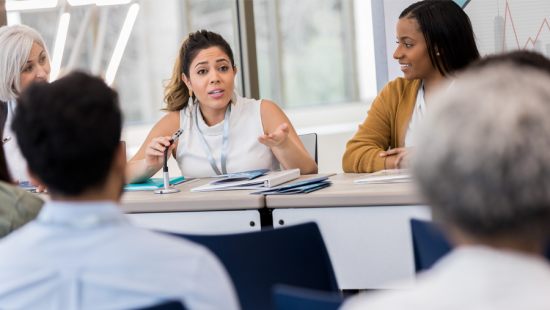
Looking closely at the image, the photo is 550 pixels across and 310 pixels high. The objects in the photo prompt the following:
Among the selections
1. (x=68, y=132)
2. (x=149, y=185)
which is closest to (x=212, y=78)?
(x=149, y=185)

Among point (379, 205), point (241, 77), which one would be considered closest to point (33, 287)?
point (379, 205)

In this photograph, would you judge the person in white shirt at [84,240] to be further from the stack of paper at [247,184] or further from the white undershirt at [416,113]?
the white undershirt at [416,113]

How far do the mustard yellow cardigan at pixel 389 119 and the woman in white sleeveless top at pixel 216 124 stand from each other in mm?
286

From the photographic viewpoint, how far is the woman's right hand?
2170 mm

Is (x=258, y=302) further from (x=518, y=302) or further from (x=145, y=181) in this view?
(x=145, y=181)

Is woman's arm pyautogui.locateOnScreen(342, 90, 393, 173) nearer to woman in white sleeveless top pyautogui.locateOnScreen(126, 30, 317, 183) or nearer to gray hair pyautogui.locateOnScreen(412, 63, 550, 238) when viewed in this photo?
woman in white sleeveless top pyautogui.locateOnScreen(126, 30, 317, 183)

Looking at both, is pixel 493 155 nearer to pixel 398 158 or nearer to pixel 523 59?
pixel 523 59

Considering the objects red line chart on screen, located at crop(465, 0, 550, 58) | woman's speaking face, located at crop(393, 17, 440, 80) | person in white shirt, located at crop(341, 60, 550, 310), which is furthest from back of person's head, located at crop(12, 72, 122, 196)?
red line chart on screen, located at crop(465, 0, 550, 58)

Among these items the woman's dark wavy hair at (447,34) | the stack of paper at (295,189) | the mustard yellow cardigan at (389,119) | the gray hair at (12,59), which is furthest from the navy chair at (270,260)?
the gray hair at (12,59)

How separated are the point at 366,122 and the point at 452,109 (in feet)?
6.98

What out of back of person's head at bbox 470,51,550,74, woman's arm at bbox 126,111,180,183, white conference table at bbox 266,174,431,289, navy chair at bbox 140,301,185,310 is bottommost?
white conference table at bbox 266,174,431,289

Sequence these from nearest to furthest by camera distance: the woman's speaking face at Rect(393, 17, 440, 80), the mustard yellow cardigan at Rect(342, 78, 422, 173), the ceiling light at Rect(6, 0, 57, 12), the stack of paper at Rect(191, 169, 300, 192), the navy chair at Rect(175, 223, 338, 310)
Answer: the navy chair at Rect(175, 223, 338, 310) → the stack of paper at Rect(191, 169, 300, 192) → the woman's speaking face at Rect(393, 17, 440, 80) → the mustard yellow cardigan at Rect(342, 78, 422, 173) → the ceiling light at Rect(6, 0, 57, 12)

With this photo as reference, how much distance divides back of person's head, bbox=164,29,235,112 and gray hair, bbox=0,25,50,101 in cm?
73

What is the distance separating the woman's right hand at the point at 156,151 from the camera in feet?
7.12
